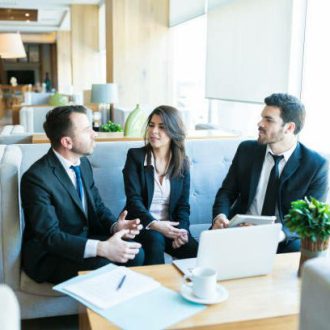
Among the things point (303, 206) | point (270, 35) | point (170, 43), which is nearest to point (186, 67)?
point (170, 43)

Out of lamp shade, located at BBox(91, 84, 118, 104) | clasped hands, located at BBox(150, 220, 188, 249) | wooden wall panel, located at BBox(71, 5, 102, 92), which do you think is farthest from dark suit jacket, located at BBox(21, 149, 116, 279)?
wooden wall panel, located at BBox(71, 5, 102, 92)

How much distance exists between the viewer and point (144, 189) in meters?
2.63

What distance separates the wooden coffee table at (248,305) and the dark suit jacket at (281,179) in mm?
644

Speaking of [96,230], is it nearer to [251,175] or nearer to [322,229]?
Result: [251,175]

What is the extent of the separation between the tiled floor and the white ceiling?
853cm

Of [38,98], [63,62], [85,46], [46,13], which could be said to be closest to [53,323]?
[38,98]

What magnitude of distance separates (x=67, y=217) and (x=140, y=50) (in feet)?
16.9

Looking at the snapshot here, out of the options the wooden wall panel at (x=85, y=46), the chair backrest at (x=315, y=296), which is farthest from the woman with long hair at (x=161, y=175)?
the wooden wall panel at (x=85, y=46)

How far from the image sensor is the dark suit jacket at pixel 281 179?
2371 mm

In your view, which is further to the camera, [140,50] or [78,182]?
[140,50]

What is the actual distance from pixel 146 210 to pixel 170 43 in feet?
16.6

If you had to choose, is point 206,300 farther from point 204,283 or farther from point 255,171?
point 255,171

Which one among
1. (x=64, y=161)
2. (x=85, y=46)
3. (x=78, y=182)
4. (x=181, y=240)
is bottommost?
(x=181, y=240)

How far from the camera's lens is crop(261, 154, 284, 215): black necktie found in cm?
241
